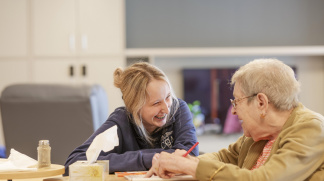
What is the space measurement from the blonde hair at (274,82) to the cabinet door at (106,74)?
392cm

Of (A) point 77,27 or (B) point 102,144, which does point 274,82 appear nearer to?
(B) point 102,144

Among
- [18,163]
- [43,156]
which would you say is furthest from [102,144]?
[18,163]

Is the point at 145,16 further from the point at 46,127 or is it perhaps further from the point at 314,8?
the point at 46,127

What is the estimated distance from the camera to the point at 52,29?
221 inches

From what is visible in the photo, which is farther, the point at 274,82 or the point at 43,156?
the point at 43,156

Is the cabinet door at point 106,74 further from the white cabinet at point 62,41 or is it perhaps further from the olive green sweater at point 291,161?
the olive green sweater at point 291,161

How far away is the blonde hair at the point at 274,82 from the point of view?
1.67 meters

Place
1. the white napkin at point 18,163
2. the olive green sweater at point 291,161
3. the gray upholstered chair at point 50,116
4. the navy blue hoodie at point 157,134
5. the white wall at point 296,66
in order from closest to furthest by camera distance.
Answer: the olive green sweater at point 291,161
the white napkin at point 18,163
the navy blue hoodie at point 157,134
the gray upholstered chair at point 50,116
the white wall at point 296,66

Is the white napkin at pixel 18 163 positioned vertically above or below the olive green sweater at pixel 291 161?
below

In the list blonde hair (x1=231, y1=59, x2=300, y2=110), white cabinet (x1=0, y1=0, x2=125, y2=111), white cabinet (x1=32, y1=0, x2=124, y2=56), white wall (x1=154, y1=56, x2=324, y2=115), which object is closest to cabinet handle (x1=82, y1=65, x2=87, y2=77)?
white cabinet (x1=0, y1=0, x2=125, y2=111)

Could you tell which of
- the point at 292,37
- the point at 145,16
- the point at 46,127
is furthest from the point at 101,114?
the point at 292,37

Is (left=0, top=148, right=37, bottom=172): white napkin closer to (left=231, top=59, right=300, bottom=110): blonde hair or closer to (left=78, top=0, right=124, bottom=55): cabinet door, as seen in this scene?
(left=231, top=59, right=300, bottom=110): blonde hair

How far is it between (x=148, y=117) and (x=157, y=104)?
0.23 ft

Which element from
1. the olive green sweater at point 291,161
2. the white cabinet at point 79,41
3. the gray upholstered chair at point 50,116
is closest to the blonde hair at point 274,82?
the olive green sweater at point 291,161
